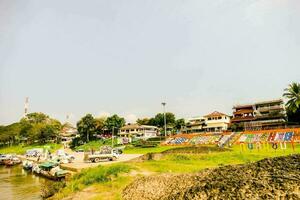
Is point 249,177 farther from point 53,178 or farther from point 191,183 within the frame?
point 53,178

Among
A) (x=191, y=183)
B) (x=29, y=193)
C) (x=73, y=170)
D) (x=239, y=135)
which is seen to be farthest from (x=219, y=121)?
Answer: (x=191, y=183)

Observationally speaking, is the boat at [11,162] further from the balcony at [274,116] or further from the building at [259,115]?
the balcony at [274,116]

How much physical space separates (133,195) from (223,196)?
305 inches

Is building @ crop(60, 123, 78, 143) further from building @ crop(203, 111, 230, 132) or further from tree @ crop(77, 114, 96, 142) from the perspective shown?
building @ crop(203, 111, 230, 132)

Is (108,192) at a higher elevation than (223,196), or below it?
below

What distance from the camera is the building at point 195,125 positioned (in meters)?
101

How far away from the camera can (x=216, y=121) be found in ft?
314

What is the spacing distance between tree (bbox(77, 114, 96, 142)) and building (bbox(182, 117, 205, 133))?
37728 millimetres

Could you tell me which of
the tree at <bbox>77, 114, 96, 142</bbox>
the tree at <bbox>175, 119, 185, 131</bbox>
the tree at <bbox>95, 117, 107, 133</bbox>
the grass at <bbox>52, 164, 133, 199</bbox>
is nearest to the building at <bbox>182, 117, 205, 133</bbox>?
the tree at <bbox>175, 119, 185, 131</bbox>

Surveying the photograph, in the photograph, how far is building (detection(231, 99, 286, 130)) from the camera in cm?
7888

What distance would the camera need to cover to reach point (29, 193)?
93.5ft

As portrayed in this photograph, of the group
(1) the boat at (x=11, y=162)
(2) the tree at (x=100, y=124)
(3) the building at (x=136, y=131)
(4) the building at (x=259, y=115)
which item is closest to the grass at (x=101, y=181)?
(1) the boat at (x=11, y=162)

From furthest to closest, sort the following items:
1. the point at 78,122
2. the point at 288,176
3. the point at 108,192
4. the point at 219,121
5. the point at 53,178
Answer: the point at 78,122
the point at 219,121
the point at 53,178
the point at 108,192
the point at 288,176

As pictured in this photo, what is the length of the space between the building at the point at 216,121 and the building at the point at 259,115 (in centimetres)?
350
